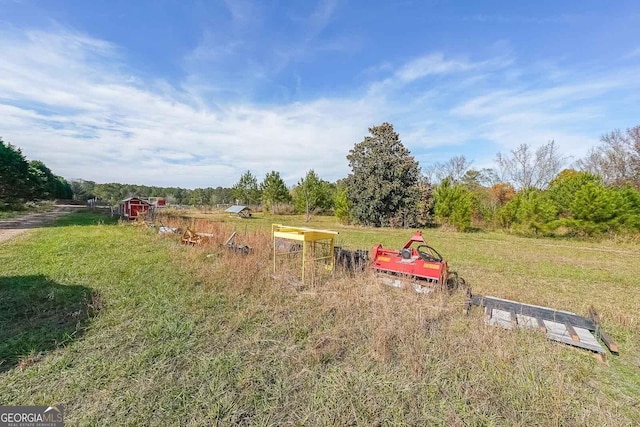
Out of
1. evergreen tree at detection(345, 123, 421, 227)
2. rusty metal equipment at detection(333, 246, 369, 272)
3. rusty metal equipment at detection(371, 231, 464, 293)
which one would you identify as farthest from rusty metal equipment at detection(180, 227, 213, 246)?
evergreen tree at detection(345, 123, 421, 227)

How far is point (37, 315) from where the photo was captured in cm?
368

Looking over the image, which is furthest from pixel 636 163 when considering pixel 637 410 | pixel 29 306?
pixel 29 306

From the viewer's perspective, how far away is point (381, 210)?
20203 millimetres

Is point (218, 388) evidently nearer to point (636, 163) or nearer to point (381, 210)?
point (381, 210)

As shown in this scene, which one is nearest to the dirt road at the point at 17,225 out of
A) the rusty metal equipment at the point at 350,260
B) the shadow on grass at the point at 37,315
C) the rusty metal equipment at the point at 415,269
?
the shadow on grass at the point at 37,315

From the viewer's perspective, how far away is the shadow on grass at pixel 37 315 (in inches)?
113

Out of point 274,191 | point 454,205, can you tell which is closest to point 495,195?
point 454,205

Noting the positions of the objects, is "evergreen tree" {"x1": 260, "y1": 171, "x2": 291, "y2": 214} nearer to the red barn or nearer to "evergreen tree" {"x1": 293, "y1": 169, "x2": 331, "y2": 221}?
Answer: "evergreen tree" {"x1": 293, "y1": 169, "x2": 331, "y2": 221}

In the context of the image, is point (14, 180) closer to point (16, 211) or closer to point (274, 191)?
point (16, 211)

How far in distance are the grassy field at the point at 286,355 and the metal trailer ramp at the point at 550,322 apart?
175 mm

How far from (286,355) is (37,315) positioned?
11.3ft

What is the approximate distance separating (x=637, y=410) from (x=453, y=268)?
17.5ft

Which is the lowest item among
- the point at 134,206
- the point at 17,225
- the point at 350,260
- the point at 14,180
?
the point at 17,225

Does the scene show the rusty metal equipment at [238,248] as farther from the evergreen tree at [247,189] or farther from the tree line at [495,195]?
the evergreen tree at [247,189]
